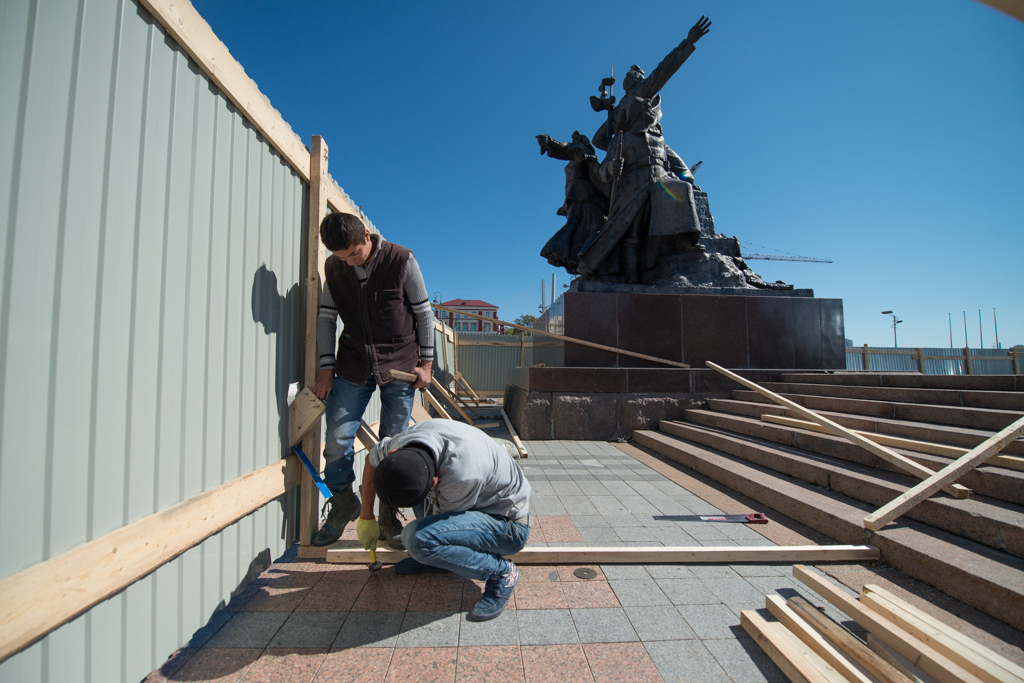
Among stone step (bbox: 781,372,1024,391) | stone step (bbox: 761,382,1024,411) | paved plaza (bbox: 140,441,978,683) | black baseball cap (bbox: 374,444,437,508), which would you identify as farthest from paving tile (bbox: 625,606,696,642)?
stone step (bbox: 781,372,1024,391)

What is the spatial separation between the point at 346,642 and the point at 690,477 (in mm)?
3701

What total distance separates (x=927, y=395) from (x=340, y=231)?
5.56m

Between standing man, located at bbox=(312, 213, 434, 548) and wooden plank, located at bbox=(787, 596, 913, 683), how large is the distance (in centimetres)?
202

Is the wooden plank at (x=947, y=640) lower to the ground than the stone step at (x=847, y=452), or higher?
lower

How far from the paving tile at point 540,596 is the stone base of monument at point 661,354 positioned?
13.7 ft

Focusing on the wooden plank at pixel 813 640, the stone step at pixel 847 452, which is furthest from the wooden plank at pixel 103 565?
the stone step at pixel 847 452

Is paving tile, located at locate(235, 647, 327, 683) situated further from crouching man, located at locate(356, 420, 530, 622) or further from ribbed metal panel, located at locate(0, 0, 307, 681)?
crouching man, located at locate(356, 420, 530, 622)

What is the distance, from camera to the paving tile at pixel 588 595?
222cm

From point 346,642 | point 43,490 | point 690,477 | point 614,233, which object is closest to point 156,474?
point 43,490

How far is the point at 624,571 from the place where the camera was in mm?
2580

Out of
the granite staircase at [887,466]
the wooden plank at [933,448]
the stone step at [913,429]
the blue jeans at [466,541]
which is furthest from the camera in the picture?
the stone step at [913,429]

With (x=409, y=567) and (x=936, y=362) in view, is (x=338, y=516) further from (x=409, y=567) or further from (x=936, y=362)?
(x=936, y=362)

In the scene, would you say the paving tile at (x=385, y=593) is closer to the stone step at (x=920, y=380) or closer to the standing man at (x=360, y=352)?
the standing man at (x=360, y=352)

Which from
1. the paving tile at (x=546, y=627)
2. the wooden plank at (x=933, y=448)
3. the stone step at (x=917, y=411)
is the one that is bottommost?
the paving tile at (x=546, y=627)
